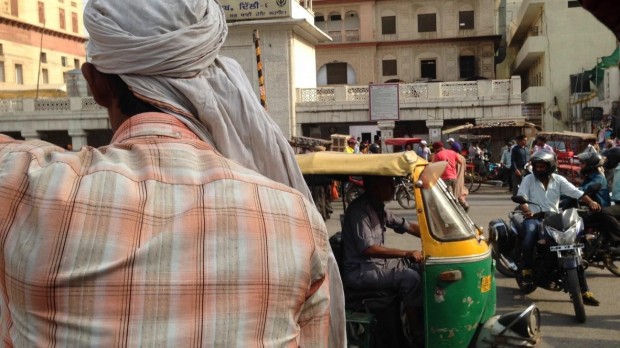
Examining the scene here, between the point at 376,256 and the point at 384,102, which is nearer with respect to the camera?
the point at 376,256

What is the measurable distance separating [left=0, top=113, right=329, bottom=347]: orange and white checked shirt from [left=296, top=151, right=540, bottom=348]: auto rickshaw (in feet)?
10.2

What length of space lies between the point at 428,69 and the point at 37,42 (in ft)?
122

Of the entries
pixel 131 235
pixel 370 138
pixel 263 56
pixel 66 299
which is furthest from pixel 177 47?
pixel 370 138

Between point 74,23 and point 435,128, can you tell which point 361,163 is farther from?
point 74,23

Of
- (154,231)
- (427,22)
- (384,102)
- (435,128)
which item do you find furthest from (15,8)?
(154,231)

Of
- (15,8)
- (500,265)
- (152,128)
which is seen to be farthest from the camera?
(15,8)

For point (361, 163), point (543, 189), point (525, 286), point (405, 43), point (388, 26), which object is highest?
point (388, 26)

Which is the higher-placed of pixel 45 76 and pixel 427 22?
pixel 427 22

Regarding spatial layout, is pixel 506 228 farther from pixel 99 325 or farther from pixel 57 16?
pixel 57 16

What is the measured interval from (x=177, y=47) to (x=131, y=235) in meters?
0.41

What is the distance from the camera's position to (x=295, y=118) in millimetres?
29922

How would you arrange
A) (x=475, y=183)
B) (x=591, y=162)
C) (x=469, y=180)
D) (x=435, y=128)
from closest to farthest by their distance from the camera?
(x=591, y=162)
(x=469, y=180)
(x=475, y=183)
(x=435, y=128)

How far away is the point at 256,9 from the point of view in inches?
1124

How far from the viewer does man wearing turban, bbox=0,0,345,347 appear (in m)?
1.04
